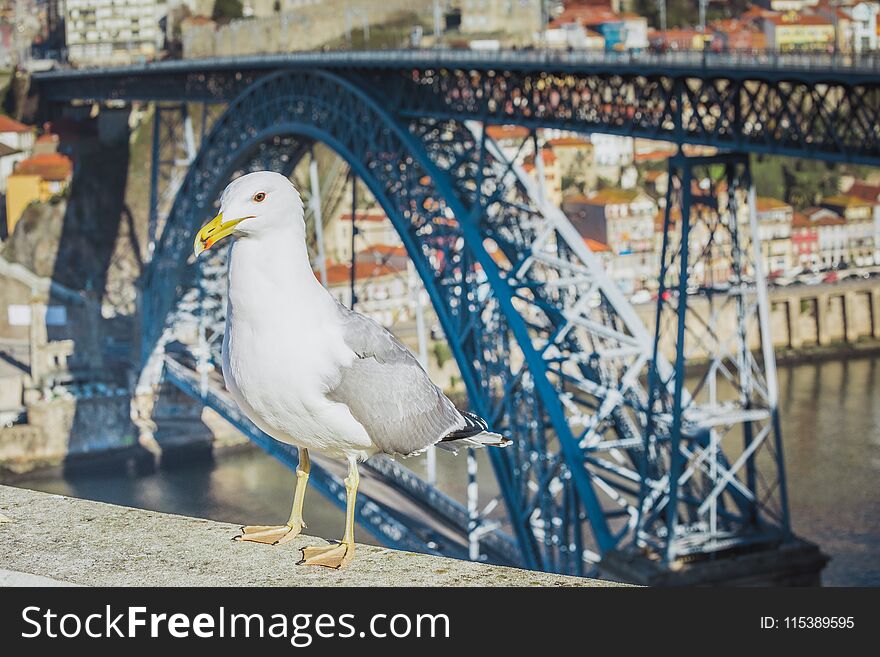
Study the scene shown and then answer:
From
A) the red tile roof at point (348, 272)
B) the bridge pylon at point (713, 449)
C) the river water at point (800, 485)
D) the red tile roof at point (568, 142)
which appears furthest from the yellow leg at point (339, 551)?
the red tile roof at point (568, 142)

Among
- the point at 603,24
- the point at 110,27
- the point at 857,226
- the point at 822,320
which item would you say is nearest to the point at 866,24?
the point at 603,24

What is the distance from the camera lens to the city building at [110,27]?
147 feet

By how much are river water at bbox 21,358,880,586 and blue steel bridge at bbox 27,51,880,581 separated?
43.4 inches

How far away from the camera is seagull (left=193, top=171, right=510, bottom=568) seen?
3617 mm

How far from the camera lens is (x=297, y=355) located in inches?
144

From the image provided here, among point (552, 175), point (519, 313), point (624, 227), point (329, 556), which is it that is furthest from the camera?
point (552, 175)

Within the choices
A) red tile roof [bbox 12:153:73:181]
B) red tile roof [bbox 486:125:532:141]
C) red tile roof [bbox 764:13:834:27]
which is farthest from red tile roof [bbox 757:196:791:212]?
red tile roof [bbox 12:153:73:181]

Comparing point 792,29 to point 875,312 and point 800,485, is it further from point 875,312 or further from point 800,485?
point 800,485

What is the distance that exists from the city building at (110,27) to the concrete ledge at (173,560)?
41.5 metres

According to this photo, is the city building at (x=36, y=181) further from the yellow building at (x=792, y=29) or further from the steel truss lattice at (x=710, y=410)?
the steel truss lattice at (x=710, y=410)

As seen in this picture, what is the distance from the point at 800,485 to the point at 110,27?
2790 cm

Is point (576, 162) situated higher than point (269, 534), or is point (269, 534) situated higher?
point (269, 534)

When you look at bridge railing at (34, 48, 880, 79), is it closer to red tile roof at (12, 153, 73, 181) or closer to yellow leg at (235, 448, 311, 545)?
yellow leg at (235, 448, 311, 545)

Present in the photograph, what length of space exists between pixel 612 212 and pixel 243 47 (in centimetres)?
962
